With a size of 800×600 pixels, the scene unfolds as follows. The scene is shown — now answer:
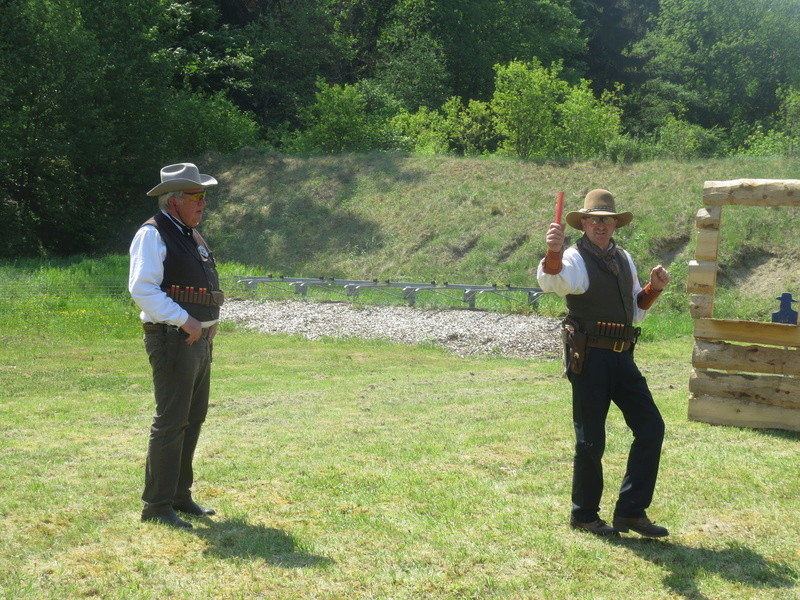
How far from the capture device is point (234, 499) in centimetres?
732

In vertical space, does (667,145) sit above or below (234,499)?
above

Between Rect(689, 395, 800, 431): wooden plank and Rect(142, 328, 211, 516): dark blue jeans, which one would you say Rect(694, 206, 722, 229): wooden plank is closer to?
Rect(689, 395, 800, 431): wooden plank

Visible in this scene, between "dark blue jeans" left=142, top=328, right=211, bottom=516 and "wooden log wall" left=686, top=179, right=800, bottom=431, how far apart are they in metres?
6.24

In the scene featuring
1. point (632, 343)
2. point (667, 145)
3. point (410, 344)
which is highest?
point (667, 145)

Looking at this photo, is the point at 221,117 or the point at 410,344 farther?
the point at 221,117

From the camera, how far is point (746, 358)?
10.7 m

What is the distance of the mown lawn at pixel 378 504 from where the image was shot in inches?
217

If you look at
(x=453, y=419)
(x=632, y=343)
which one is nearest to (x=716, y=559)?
(x=632, y=343)

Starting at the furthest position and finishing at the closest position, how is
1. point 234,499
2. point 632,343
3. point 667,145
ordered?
1. point 667,145
2. point 234,499
3. point 632,343

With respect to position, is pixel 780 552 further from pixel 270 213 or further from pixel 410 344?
pixel 270 213

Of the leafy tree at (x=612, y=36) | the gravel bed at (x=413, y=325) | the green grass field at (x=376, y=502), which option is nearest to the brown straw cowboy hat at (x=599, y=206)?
the green grass field at (x=376, y=502)

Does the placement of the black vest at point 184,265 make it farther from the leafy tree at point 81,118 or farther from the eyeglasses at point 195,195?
the leafy tree at point 81,118

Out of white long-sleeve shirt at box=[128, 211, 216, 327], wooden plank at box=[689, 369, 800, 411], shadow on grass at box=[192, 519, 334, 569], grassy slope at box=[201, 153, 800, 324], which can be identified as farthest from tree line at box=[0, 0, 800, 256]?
shadow on grass at box=[192, 519, 334, 569]

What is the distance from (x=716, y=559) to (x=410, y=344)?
13.8 m
